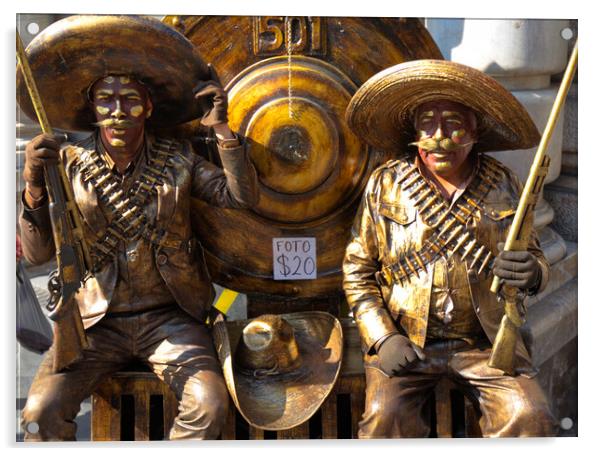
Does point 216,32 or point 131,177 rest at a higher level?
point 216,32

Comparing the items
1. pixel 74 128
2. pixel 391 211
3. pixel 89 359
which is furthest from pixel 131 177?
pixel 391 211

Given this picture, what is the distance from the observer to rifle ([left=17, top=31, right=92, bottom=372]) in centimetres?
454

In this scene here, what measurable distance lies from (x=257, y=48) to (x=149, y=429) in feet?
5.13

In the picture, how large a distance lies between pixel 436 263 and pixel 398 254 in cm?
15

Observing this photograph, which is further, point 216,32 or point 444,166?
point 216,32

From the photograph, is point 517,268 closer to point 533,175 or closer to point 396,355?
point 533,175

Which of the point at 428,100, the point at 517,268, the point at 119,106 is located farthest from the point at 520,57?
the point at 119,106

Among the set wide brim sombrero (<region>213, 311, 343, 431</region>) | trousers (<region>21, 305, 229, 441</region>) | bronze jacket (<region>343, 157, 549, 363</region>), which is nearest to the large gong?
wide brim sombrero (<region>213, 311, 343, 431</region>)

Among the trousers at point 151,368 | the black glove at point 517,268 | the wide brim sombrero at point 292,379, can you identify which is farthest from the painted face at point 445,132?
the trousers at point 151,368

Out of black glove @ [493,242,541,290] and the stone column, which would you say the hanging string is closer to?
the stone column

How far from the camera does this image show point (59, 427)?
15.2 ft

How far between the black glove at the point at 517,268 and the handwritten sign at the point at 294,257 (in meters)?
0.91

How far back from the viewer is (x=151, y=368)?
4.82 meters

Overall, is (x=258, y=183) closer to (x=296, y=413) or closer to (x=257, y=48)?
(x=257, y=48)
